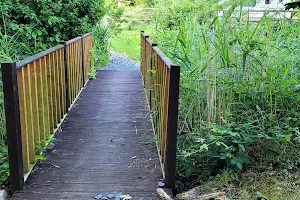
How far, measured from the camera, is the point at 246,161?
9.07 ft

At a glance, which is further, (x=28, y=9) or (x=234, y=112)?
(x=28, y=9)

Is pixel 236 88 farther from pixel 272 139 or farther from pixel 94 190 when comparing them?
pixel 94 190

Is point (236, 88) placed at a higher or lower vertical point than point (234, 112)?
higher

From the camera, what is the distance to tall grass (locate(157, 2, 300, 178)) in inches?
112

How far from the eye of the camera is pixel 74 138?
11.9ft

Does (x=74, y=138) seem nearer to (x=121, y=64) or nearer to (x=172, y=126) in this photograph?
(x=172, y=126)

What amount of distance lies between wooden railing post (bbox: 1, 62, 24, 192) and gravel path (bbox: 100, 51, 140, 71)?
675cm

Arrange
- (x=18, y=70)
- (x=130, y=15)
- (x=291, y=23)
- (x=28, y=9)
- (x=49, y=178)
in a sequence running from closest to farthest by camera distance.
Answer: (x=18, y=70) < (x=49, y=178) < (x=291, y=23) < (x=28, y=9) < (x=130, y=15)

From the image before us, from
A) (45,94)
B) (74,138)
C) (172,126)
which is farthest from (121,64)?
(172,126)

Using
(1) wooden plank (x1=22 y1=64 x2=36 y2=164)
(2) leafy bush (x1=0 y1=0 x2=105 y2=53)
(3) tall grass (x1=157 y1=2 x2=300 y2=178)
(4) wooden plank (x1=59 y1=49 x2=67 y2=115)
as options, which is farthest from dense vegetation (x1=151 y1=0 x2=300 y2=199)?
(2) leafy bush (x1=0 y1=0 x2=105 y2=53)

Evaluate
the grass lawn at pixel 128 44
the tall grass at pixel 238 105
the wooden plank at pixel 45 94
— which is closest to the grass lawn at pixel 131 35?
the grass lawn at pixel 128 44

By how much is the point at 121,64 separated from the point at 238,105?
287 inches

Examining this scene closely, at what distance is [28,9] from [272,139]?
560 centimetres

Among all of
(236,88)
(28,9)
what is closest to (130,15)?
(28,9)
